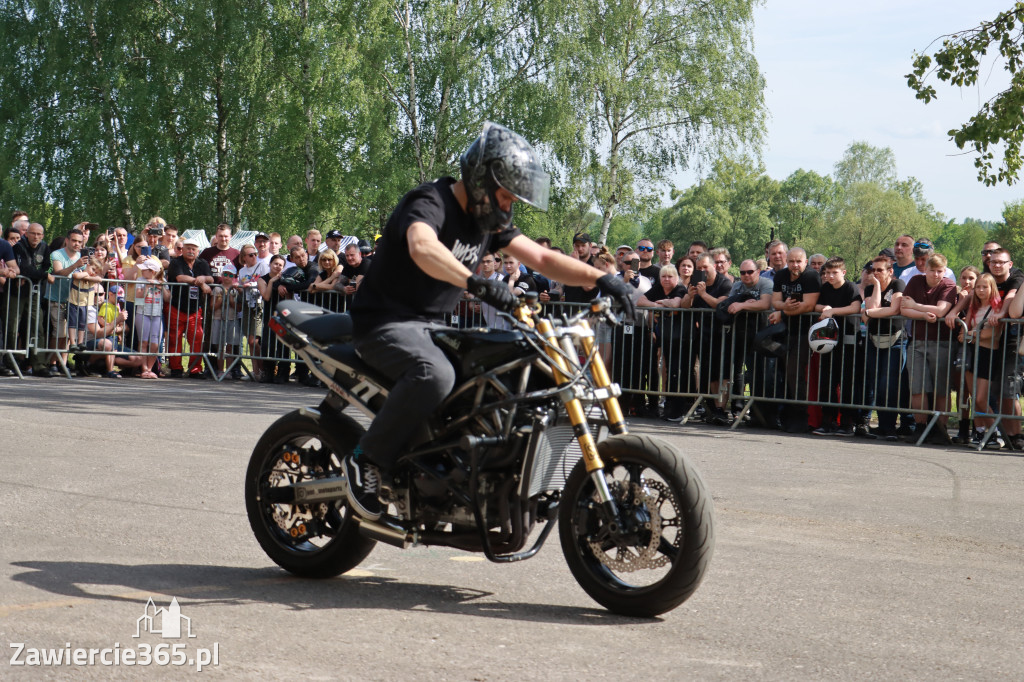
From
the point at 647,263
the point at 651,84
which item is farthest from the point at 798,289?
the point at 651,84

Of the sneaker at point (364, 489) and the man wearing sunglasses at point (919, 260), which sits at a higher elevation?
the man wearing sunglasses at point (919, 260)

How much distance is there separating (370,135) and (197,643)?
37.2 meters

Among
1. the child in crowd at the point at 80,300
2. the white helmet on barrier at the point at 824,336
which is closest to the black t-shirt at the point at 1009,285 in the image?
→ the white helmet on barrier at the point at 824,336

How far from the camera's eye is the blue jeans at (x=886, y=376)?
12914mm

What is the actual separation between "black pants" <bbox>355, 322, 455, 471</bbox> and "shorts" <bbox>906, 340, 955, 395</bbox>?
8896 millimetres

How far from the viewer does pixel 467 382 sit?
501cm

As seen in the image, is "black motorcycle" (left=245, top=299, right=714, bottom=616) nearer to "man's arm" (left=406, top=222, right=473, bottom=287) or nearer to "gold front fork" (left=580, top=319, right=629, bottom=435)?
"gold front fork" (left=580, top=319, right=629, bottom=435)

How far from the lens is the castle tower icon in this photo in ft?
14.7

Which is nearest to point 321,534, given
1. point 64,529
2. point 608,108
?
point 64,529

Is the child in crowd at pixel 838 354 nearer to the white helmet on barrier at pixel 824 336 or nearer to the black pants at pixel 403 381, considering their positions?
the white helmet on barrier at pixel 824 336

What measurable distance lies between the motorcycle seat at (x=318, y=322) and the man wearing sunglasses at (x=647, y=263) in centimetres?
1012

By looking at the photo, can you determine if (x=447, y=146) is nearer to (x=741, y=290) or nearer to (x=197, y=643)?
(x=741, y=290)

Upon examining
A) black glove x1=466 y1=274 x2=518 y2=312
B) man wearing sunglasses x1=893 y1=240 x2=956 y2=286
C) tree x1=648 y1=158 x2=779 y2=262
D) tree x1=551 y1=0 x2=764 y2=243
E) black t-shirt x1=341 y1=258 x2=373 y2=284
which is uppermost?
tree x1=648 y1=158 x2=779 y2=262

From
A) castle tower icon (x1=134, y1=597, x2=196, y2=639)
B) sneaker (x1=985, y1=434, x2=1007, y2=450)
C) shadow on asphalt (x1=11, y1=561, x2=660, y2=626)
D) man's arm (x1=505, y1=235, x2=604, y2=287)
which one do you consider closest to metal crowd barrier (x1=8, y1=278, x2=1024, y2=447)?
sneaker (x1=985, y1=434, x2=1007, y2=450)
